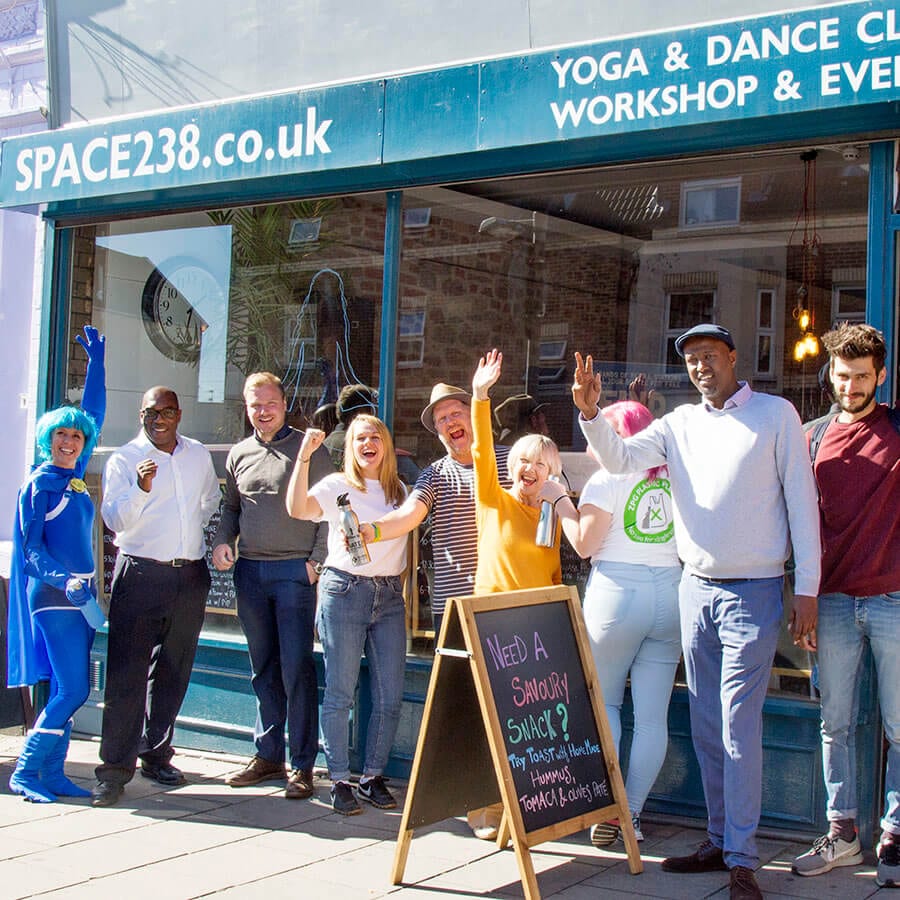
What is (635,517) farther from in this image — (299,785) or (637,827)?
(299,785)

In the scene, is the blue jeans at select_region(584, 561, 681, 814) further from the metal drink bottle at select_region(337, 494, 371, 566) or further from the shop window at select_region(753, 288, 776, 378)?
the shop window at select_region(753, 288, 776, 378)

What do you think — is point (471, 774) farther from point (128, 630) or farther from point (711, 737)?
point (128, 630)

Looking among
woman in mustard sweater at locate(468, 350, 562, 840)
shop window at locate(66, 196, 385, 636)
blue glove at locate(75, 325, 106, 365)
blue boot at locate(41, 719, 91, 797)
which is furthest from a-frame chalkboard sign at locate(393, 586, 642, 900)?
blue glove at locate(75, 325, 106, 365)

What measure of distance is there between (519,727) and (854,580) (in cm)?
137

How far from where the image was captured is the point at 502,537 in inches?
197

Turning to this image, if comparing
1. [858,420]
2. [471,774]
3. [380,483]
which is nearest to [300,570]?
[380,483]

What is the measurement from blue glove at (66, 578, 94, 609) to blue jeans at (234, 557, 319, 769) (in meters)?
0.76

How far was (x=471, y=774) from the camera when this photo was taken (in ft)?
15.6

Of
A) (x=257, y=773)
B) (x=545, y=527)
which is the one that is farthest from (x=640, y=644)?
(x=257, y=773)

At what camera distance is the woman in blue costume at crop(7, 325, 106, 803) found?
5.70 metres

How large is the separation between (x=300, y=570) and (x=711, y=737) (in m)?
2.17

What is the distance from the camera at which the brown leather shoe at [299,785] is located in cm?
577

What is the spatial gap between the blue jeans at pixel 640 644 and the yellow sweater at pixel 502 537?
10.6 inches

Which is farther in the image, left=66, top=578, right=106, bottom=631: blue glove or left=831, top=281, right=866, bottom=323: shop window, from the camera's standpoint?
left=66, top=578, right=106, bottom=631: blue glove
